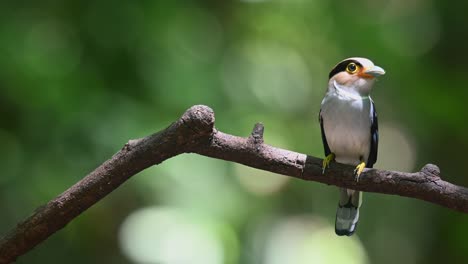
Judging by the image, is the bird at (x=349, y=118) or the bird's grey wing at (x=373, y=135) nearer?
the bird at (x=349, y=118)

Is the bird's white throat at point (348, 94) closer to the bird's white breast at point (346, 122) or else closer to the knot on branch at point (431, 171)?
the bird's white breast at point (346, 122)

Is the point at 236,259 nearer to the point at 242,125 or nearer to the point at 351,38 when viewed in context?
the point at 242,125

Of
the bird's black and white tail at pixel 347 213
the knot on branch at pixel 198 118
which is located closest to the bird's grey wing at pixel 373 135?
the bird's black and white tail at pixel 347 213

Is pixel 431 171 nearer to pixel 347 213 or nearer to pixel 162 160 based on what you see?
pixel 347 213

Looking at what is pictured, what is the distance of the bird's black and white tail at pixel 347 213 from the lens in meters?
2.75

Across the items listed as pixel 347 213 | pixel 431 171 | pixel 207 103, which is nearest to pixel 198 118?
pixel 431 171

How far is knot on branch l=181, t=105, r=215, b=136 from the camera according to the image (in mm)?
1972

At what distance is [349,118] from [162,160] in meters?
1.03

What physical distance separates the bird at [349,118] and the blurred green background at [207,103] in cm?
83

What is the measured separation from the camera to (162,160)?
6.84 feet

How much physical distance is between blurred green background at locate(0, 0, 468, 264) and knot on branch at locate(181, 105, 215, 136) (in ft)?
4.63

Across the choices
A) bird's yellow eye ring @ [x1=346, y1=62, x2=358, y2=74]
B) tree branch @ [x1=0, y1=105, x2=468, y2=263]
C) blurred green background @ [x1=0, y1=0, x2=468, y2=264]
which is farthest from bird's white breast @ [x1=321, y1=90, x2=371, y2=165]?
blurred green background @ [x1=0, y1=0, x2=468, y2=264]

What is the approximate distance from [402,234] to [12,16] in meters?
3.60

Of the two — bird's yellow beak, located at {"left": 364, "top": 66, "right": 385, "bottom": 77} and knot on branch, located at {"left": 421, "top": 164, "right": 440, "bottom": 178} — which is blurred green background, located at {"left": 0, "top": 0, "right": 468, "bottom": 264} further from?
knot on branch, located at {"left": 421, "top": 164, "right": 440, "bottom": 178}
